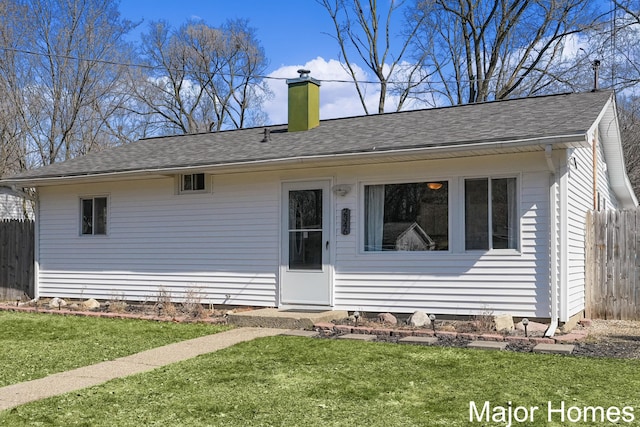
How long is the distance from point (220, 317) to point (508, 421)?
21.1ft

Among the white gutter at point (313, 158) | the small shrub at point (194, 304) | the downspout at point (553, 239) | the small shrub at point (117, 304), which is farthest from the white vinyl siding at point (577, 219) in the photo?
the small shrub at point (117, 304)

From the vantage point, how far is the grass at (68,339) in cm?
680

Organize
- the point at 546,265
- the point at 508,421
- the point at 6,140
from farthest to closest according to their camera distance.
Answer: the point at 6,140, the point at 546,265, the point at 508,421

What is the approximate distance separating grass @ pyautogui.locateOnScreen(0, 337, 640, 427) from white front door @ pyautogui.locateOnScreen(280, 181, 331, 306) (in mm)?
3132

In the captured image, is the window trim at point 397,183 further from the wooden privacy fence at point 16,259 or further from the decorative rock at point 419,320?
the wooden privacy fence at point 16,259

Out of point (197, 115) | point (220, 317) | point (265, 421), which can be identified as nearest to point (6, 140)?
point (197, 115)

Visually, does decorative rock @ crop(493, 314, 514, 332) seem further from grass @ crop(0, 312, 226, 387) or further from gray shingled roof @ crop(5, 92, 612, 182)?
grass @ crop(0, 312, 226, 387)

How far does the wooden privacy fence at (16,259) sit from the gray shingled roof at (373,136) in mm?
1352

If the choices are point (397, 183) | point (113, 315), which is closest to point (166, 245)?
point (113, 315)

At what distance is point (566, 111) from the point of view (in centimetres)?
995

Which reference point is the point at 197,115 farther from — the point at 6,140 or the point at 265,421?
the point at 265,421

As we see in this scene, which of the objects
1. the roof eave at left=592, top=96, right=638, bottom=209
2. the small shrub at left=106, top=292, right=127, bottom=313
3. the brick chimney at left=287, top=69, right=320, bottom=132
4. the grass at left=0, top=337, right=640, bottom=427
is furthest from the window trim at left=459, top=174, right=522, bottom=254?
the small shrub at left=106, top=292, right=127, bottom=313

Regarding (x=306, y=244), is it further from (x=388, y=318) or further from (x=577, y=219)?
(x=577, y=219)

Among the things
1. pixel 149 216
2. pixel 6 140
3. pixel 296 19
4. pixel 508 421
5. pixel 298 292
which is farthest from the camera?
pixel 296 19
